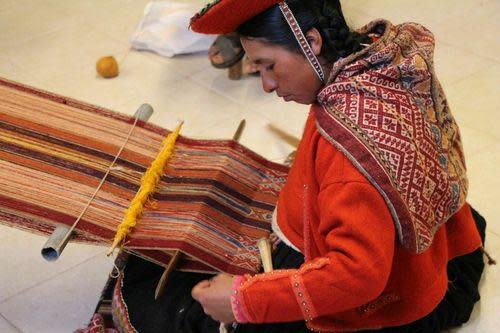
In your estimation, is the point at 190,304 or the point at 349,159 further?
the point at 190,304

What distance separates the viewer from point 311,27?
1.27 m

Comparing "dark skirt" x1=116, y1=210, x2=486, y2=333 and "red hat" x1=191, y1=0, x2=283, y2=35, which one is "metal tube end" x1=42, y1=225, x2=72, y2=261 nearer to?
"dark skirt" x1=116, y1=210, x2=486, y2=333

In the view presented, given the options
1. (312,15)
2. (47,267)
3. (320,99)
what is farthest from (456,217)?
(47,267)

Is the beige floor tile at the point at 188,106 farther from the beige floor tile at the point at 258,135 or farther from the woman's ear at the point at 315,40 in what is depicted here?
the woman's ear at the point at 315,40

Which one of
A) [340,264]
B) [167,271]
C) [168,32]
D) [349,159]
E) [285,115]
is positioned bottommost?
[285,115]

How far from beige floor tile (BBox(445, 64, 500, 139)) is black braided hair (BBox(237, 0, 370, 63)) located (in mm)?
1459

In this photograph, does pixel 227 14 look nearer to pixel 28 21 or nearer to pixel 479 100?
pixel 479 100

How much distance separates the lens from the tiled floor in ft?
6.47

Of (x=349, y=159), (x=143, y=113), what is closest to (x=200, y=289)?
(x=349, y=159)

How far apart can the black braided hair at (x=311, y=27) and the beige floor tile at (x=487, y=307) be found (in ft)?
2.98

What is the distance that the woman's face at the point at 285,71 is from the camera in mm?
1298

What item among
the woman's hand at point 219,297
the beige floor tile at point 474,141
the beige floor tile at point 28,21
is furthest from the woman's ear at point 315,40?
the beige floor tile at point 28,21

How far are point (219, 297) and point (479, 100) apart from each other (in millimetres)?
1808

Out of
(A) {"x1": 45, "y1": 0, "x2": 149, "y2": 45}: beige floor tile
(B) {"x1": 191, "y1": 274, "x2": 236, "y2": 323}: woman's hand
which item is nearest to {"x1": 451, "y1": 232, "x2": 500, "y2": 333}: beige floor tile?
(B) {"x1": 191, "y1": 274, "x2": 236, "y2": 323}: woman's hand
